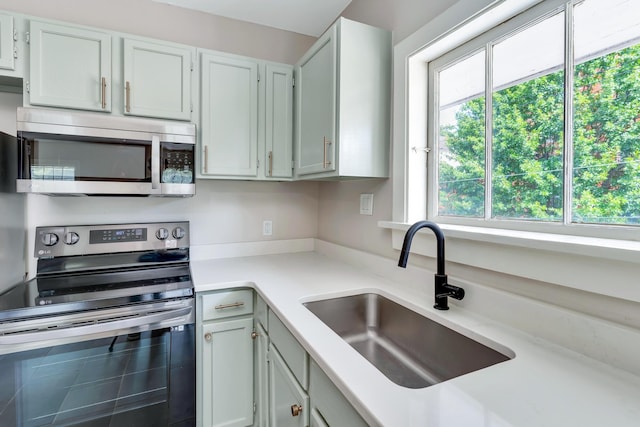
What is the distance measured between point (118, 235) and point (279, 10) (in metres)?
1.72

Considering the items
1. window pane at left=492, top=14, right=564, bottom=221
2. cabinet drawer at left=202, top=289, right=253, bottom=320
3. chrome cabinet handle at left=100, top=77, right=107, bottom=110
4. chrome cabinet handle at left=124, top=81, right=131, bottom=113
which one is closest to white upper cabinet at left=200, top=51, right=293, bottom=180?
chrome cabinet handle at left=124, top=81, right=131, bottom=113

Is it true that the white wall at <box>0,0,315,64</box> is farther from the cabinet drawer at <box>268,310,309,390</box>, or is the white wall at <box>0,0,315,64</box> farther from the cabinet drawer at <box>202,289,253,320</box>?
the cabinet drawer at <box>268,310,309,390</box>

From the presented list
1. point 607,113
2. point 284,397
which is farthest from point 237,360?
point 607,113

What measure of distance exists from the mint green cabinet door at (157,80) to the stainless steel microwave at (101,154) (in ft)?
0.32

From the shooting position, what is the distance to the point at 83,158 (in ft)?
4.89

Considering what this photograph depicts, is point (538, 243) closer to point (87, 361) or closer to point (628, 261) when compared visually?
point (628, 261)

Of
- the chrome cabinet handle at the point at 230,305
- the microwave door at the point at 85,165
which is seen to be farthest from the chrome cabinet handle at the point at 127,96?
the chrome cabinet handle at the point at 230,305

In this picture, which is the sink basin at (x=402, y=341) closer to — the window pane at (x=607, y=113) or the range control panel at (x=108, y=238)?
the window pane at (x=607, y=113)

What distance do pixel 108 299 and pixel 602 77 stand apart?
1.92 metres

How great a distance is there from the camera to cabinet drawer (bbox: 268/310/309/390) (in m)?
0.95

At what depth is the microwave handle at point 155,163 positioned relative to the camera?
5.24ft

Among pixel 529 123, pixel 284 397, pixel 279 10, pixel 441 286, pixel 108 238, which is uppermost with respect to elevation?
pixel 279 10

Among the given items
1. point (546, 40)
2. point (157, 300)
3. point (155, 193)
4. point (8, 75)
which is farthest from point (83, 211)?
point (546, 40)

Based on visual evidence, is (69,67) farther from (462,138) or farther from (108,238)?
(462,138)
